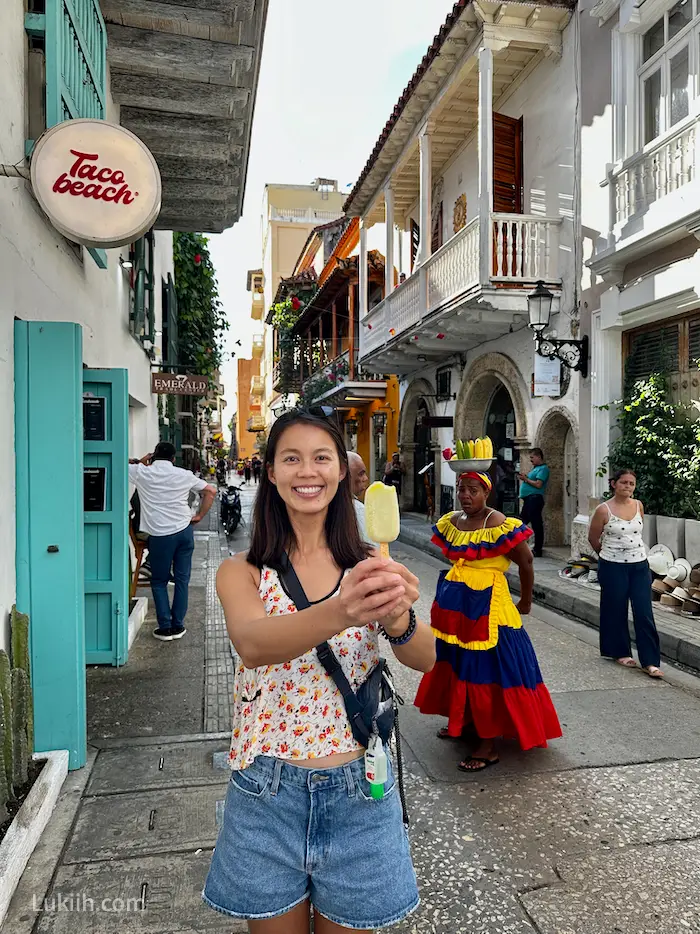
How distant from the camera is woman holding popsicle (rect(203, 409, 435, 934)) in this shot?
1578 millimetres

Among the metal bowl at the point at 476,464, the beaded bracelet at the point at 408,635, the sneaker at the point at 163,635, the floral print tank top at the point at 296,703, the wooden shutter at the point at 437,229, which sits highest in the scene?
the wooden shutter at the point at 437,229

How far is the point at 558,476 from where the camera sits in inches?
428

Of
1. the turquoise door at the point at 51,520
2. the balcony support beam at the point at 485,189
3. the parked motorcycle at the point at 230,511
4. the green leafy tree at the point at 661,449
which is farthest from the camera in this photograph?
the parked motorcycle at the point at 230,511

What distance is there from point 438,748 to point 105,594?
2.76 metres

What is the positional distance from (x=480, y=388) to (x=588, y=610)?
7052 mm

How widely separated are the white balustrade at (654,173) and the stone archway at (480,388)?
11.4 ft

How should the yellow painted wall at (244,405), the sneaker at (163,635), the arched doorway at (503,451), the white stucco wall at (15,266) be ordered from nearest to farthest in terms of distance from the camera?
the white stucco wall at (15,266)
the sneaker at (163,635)
the arched doorway at (503,451)
the yellow painted wall at (244,405)

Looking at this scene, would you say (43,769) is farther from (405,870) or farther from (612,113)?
(612,113)

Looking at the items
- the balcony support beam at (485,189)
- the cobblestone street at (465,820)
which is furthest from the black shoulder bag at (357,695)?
the balcony support beam at (485,189)

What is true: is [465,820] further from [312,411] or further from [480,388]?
[480,388]

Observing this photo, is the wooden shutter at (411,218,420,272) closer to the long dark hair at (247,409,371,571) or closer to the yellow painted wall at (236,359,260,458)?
the long dark hair at (247,409,371,571)

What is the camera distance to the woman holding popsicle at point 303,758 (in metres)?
1.58

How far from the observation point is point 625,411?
8.57 meters

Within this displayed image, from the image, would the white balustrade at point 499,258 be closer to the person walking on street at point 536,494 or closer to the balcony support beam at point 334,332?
the person walking on street at point 536,494
